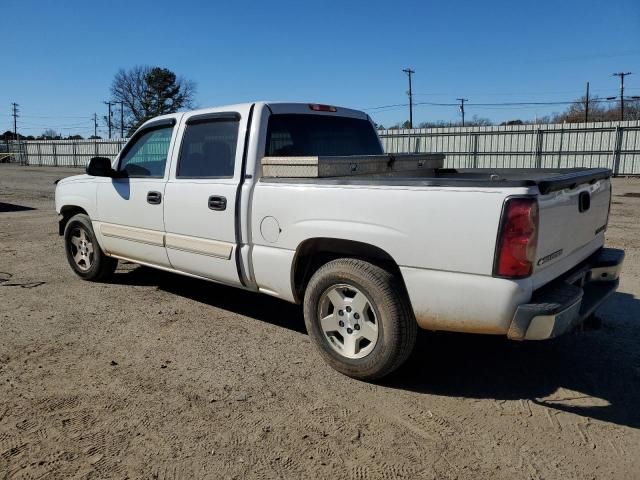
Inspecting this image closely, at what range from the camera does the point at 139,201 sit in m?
5.10

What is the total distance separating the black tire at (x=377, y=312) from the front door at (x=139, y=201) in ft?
6.58

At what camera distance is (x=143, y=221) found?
5.08m

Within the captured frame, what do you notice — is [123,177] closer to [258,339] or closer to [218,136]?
[218,136]

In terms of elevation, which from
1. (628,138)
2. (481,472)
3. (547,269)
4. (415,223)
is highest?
(628,138)

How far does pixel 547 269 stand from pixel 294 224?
1682 mm

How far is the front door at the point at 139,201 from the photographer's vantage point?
4953 mm

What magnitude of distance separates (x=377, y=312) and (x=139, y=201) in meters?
2.85

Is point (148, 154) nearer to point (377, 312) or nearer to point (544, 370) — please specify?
point (377, 312)

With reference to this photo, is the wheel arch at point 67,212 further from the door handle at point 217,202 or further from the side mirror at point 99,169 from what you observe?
the door handle at point 217,202

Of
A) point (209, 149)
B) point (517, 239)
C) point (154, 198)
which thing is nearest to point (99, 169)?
point (154, 198)

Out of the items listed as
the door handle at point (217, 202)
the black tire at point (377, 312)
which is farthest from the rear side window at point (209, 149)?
the black tire at point (377, 312)

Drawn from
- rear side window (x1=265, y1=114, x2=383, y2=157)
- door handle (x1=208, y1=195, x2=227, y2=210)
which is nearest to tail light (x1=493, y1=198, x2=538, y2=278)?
rear side window (x1=265, y1=114, x2=383, y2=157)

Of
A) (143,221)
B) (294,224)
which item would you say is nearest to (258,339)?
(294,224)

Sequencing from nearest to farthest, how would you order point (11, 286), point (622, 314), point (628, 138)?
point (622, 314)
point (11, 286)
point (628, 138)
